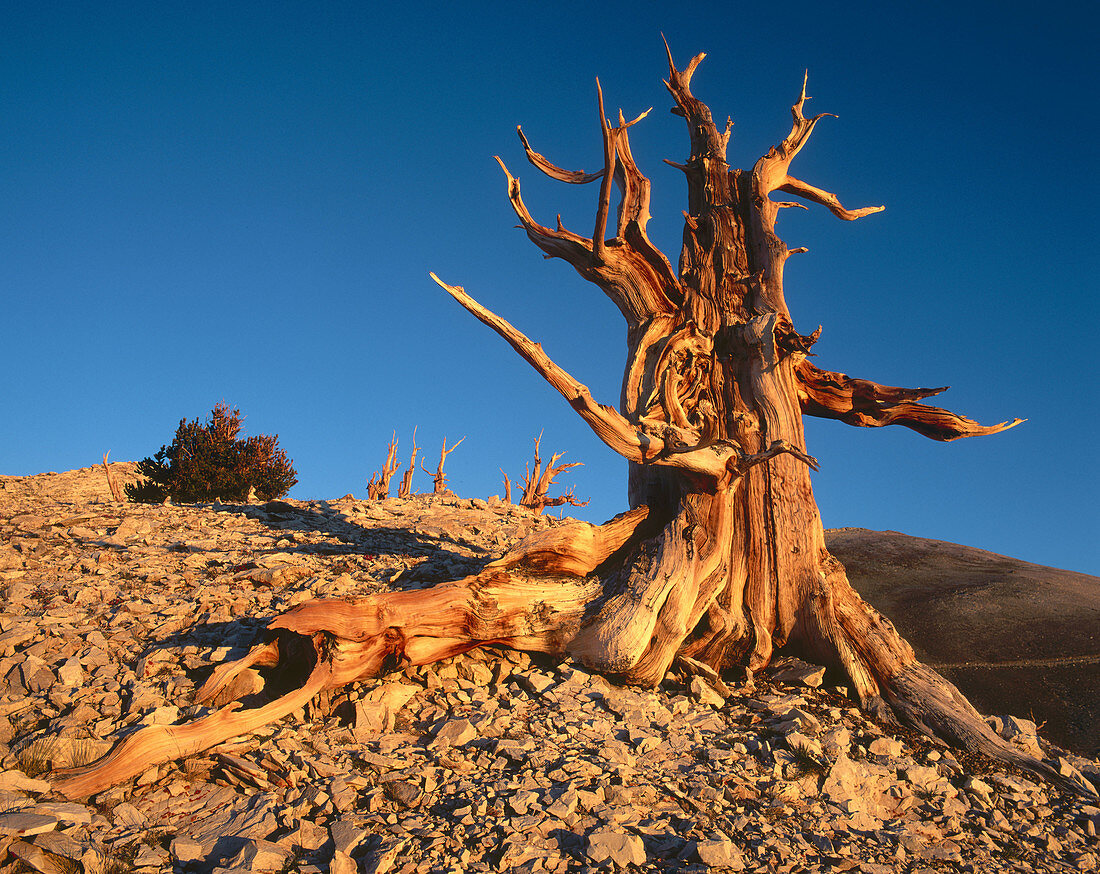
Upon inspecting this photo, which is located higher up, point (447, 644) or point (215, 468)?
point (215, 468)

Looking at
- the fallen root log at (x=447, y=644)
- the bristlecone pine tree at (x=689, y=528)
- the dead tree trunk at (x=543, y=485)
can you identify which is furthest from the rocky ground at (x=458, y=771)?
the dead tree trunk at (x=543, y=485)

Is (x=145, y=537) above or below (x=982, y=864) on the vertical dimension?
above

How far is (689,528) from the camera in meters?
6.74

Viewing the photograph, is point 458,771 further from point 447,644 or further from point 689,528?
point 689,528

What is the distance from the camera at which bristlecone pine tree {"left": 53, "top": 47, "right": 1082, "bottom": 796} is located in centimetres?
539

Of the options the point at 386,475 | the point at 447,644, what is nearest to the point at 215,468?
the point at 386,475

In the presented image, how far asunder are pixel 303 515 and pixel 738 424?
6.28 metres

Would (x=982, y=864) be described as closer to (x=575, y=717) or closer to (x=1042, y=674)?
(x=575, y=717)

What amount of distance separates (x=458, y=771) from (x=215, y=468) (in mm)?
16799

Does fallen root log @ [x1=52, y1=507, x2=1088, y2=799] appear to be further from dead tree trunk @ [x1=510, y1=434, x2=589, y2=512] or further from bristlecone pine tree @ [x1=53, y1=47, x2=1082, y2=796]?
dead tree trunk @ [x1=510, y1=434, x2=589, y2=512]

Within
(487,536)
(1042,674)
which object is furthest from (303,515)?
(1042,674)

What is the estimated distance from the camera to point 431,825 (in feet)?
12.2

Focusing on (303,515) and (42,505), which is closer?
(303,515)

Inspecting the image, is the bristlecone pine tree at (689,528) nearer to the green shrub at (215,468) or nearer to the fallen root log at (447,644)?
the fallen root log at (447,644)
